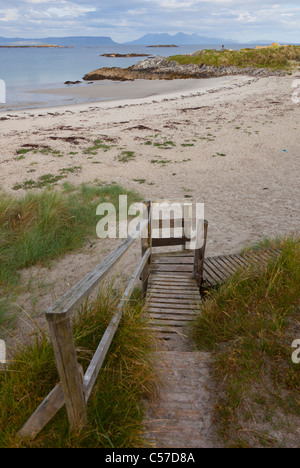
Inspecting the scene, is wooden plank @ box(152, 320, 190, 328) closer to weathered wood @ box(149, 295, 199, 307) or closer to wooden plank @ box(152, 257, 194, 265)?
weathered wood @ box(149, 295, 199, 307)

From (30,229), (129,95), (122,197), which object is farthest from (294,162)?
(129,95)

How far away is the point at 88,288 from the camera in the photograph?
1.98 meters

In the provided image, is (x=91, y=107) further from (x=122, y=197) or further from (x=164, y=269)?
(x=164, y=269)

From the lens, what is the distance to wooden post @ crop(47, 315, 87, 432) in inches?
66.4

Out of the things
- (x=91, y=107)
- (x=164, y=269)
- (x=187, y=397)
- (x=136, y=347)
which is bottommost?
(x=164, y=269)

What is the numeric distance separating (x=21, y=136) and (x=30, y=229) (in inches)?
454

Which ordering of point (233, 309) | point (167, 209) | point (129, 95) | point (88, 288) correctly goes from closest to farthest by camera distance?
1. point (88, 288)
2. point (233, 309)
3. point (167, 209)
4. point (129, 95)

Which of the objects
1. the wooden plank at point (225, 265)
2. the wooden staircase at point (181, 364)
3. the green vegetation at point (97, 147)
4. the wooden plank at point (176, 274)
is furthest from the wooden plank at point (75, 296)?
the green vegetation at point (97, 147)

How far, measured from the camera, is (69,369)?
5.96ft

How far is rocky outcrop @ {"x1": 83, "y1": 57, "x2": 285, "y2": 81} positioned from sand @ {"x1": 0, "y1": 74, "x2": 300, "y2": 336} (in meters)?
25.4

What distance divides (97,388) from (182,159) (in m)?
12.0

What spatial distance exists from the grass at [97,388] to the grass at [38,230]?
3.32 meters

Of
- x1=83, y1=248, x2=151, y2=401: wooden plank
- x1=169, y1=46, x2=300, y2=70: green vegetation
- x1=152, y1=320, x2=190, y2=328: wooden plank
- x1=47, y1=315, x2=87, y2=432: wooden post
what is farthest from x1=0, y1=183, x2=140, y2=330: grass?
x1=169, y1=46, x2=300, y2=70: green vegetation

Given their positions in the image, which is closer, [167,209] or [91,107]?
[167,209]
